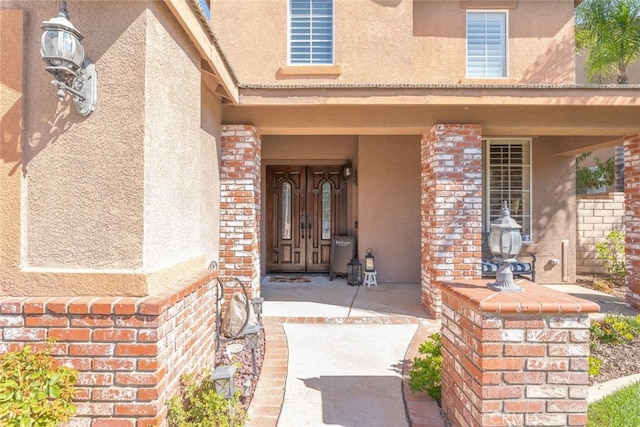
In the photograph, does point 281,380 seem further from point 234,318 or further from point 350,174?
point 350,174

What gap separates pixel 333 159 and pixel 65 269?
6138 mm

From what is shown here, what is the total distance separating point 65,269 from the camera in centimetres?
215

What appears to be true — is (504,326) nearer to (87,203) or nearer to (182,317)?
(182,317)

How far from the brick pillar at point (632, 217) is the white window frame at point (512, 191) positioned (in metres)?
1.64

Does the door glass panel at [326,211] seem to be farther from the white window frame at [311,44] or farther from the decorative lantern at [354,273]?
the white window frame at [311,44]

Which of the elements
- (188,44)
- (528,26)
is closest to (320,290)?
(188,44)

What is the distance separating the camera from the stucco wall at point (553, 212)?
23.6ft

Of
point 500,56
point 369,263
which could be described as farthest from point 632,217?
point 369,263

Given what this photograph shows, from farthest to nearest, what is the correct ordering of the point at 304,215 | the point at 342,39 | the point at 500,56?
1. the point at 304,215
2. the point at 500,56
3. the point at 342,39

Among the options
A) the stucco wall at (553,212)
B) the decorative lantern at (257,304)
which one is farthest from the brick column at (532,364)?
the stucco wall at (553,212)

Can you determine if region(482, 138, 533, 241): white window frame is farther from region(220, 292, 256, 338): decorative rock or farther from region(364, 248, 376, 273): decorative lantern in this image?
region(220, 292, 256, 338): decorative rock

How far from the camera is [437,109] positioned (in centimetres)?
490

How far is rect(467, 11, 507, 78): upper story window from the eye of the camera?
275 inches

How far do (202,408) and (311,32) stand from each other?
20.6 feet
